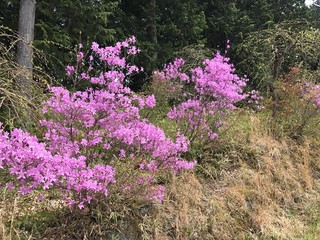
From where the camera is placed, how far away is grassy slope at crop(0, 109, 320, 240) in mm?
3455

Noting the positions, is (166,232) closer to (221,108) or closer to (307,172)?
(221,108)

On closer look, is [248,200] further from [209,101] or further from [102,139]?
[102,139]

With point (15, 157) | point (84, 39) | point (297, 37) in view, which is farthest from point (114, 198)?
point (84, 39)

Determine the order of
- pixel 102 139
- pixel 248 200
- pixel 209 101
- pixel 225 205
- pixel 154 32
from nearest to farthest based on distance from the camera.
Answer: pixel 102 139 < pixel 225 205 < pixel 248 200 < pixel 209 101 < pixel 154 32

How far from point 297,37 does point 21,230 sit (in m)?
6.38

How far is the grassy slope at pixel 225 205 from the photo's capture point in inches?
136

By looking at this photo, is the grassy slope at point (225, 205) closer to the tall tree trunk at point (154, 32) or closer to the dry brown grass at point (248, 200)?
the dry brown grass at point (248, 200)

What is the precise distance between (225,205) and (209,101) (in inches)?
62.3

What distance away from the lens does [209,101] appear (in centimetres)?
551

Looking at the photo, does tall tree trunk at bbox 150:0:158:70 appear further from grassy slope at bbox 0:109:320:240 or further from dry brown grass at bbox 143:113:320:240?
dry brown grass at bbox 143:113:320:240

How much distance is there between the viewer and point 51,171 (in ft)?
8.25

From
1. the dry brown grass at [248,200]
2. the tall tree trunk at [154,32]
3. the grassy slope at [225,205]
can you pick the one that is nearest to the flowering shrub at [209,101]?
the grassy slope at [225,205]

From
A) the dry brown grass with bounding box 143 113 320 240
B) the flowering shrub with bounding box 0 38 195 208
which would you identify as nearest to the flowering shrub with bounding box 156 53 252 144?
the dry brown grass with bounding box 143 113 320 240

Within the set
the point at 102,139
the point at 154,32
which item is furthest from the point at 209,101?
the point at 154,32
